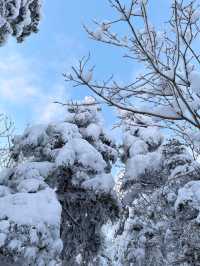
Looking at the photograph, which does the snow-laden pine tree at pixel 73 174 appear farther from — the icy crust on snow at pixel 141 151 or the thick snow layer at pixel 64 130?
the icy crust on snow at pixel 141 151

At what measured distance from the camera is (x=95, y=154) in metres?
15.3


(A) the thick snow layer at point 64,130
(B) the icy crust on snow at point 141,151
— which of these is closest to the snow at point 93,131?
(A) the thick snow layer at point 64,130

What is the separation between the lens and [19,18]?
35.5 feet

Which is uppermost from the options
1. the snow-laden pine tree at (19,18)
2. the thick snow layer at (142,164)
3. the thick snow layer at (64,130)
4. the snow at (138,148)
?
the snow-laden pine tree at (19,18)

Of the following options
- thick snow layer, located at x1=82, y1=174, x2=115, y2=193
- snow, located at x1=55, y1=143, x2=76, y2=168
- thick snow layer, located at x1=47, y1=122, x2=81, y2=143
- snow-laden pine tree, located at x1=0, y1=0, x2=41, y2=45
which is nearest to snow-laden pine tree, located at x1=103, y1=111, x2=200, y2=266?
thick snow layer, located at x1=82, y1=174, x2=115, y2=193

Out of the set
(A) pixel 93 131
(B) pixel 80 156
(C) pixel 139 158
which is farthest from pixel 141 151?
(B) pixel 80 156

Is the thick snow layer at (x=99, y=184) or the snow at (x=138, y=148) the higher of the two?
the snow at (x=138, y=148)

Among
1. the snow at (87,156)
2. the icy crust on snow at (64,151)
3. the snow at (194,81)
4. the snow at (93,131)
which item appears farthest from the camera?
the snow at (93,131)

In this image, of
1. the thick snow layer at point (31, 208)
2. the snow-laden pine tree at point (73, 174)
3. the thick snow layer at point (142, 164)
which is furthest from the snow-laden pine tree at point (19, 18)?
the thick snow layer at point (142, 164)

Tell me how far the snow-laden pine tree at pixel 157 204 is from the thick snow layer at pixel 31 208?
2513 millimetres

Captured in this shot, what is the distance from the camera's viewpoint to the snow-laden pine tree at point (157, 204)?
1353 cm

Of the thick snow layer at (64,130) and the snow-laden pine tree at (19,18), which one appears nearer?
the snow-laden pine tree at (19,18)

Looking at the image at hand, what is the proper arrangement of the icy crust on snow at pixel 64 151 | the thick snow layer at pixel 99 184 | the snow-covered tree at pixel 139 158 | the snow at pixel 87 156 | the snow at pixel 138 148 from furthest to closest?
1. the snow at pixel 138 148
2. the snow-covered tree at pixel 139 158
3. the snow at pixel 87 156
4. the thick snow layer at pixel 99 184
5. the icy crust on snow at pixel 64 151

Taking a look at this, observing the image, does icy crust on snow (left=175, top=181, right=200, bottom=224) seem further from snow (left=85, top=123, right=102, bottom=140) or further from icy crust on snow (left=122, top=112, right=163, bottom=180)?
snow (left=85, top=123, right=102, bottom=140)
